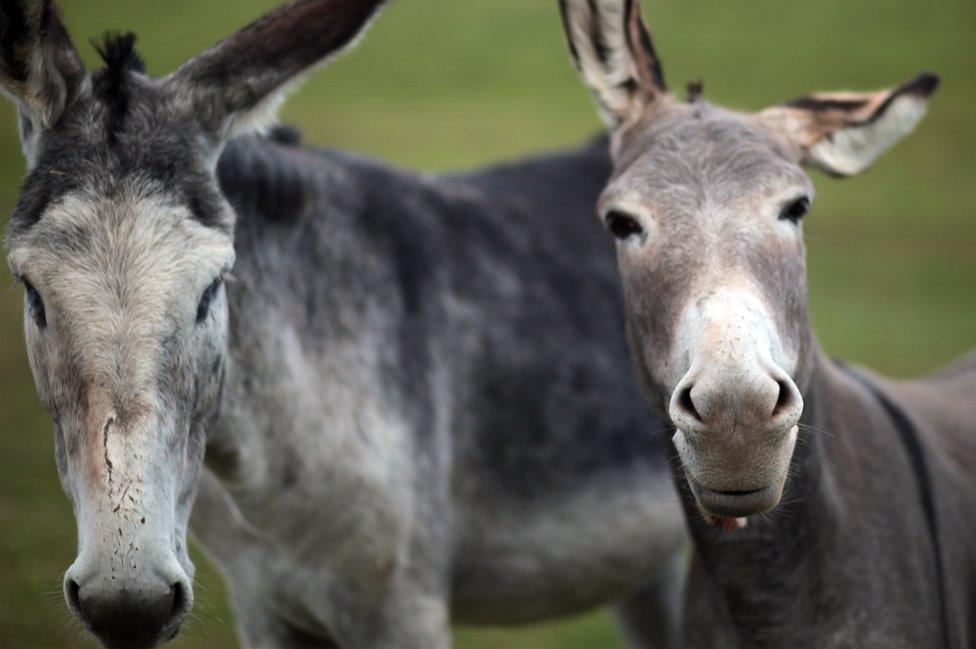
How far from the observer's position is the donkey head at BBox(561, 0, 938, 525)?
247 centimetres

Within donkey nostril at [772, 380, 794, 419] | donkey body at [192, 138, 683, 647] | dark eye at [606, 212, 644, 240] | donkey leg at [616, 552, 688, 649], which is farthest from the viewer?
donkey leg at [616, 552, 688, 649]

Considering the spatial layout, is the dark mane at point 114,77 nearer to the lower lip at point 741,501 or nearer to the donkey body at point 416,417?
the donkey body at point 416,417

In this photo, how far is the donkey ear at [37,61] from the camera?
111 inches

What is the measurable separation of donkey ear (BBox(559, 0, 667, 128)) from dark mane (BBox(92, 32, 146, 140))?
4.31 ft

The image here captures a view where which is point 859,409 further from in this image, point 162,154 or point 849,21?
point 849,21

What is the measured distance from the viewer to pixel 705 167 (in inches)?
115

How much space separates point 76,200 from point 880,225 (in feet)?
54.6

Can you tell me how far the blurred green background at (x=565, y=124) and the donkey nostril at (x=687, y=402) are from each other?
147 centimetres

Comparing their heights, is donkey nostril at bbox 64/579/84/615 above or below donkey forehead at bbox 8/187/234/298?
below

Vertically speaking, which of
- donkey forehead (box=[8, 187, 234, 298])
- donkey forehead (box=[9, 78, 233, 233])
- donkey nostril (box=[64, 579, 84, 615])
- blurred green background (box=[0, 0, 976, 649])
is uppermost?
donkey forehead (box=[9, 78, 233, 233])

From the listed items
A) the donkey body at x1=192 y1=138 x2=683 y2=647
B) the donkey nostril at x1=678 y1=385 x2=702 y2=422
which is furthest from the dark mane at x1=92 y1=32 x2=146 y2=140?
the donkey nostril at x1=678 y1=385 x2=702 y2=422

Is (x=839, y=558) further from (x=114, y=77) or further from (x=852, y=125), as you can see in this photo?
(x=114, y=77)

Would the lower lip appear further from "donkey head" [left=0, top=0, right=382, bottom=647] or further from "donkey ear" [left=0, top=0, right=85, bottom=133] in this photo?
"donkey ear" [left=0, top=0, right=85, bottom=133]

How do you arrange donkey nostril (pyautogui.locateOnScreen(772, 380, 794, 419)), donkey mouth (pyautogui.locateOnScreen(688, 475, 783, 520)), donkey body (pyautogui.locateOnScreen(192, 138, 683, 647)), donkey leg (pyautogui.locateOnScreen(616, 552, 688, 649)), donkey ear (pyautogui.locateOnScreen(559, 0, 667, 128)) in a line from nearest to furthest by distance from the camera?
donkey nostril (pyautogui.locateOnScreen(772, 380, 794, 419)), donkey mouth (pyautogui.locateOnScreen(688, 475, 783, 520)), donkey ear (pyautogui.locateOnScreen(559, 0, 667, 128)), donkey body (pyautogui.locateOnScreen(192, 138, 683, 647)), donkey leg (pyautogui.locateOnScreen(616, 552, 688, 649))
